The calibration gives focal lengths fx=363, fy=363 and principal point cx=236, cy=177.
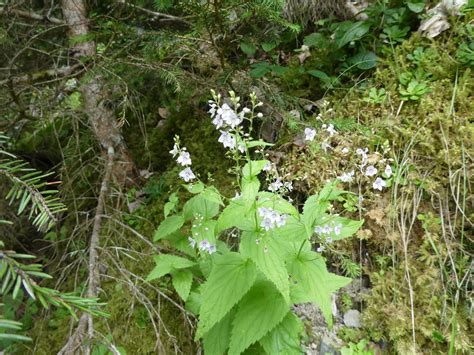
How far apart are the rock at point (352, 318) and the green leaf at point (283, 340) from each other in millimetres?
442

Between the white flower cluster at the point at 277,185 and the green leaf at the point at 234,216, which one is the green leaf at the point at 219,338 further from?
the white flower cluster at the point at 277,185

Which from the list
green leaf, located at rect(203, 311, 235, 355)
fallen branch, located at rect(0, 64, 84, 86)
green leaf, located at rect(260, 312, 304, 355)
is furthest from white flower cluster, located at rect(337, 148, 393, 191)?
fallen branch, located at rect(0, 64, 84, 86)

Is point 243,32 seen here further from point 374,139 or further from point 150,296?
point 150,296

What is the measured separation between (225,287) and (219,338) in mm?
331

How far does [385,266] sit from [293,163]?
32.5 inches

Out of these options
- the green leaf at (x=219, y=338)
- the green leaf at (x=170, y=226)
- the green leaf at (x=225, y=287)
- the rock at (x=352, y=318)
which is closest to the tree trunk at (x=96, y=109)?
the green leaf at (x=170, y=226)

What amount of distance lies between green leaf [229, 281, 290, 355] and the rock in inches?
22.0

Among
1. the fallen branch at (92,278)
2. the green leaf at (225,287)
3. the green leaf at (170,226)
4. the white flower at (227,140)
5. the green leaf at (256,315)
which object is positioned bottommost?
the green leaf at (256,315)

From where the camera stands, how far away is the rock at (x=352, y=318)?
1.87m

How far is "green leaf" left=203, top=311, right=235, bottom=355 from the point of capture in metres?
1.63

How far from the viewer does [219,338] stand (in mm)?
1651

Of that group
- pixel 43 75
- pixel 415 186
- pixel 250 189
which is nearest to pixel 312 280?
pixel 250 189

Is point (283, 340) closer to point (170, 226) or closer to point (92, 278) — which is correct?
point (170, 226)

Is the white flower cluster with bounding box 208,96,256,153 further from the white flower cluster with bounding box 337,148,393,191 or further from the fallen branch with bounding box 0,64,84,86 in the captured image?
the fallen branch with bounding box 0,64,84,86
